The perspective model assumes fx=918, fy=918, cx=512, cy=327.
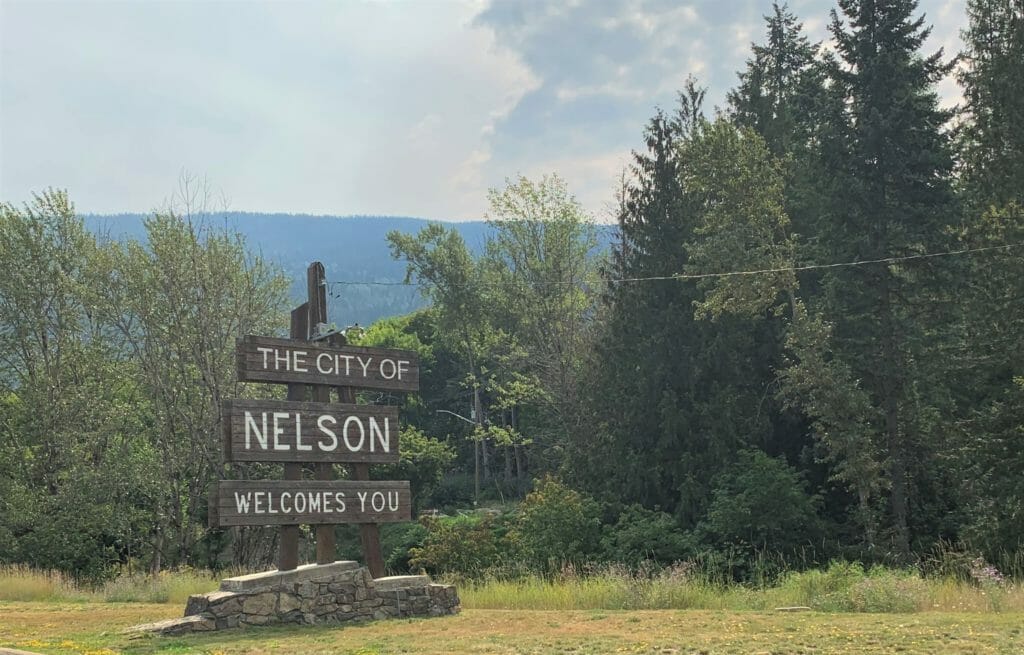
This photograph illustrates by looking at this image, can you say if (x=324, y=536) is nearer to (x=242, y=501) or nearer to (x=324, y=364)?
(x=242, y=501)

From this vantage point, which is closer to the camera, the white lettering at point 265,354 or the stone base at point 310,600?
the stone base at point 310,600

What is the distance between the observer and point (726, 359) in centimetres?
2850

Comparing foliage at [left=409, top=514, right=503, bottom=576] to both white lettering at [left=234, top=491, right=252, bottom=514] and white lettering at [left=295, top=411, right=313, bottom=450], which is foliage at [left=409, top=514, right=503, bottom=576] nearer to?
white lettering at [left=295, top=411, right=313, bottom=450]

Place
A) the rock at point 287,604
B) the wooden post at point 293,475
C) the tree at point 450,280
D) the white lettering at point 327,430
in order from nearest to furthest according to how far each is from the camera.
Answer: the rock at point 287,604 → the wooden post at point 293,475 → the white lettering at point 327,430 → the tree at point 450,280

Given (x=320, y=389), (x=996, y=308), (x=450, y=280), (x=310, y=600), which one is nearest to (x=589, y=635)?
A: (x=310, y=600)

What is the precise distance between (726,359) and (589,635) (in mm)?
20033

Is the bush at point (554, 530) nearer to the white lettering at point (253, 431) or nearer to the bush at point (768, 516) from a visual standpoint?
the bush at point (768, 516)

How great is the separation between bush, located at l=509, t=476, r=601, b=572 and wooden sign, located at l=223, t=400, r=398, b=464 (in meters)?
11.9

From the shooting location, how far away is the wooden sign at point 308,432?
12.2 m

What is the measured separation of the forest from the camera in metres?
23.8

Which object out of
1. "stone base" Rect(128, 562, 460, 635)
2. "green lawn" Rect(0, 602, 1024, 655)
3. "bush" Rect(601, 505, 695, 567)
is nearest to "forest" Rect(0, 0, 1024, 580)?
"bush" Rect(601, 505, 695, 567)

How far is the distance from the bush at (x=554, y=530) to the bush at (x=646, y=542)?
0.60 metres

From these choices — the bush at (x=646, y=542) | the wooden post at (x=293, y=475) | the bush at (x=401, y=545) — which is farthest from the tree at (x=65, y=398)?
the wooden post at (x=293, y=475)

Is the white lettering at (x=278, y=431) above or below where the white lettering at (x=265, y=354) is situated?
below
